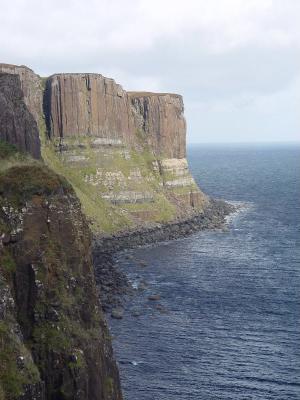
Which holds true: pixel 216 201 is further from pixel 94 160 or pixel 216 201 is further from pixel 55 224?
pixel 55 224

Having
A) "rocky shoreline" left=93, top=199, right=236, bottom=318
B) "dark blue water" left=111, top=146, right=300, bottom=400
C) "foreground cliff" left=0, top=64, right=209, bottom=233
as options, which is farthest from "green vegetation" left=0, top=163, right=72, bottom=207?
"foreground cliff" left=0, top=64, right=209, bottom=233

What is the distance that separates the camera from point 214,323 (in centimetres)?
6562

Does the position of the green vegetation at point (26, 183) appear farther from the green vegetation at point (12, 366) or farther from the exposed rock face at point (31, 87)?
the exposed rock face at point (31, 87)

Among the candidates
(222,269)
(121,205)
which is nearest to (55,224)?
(222,269)

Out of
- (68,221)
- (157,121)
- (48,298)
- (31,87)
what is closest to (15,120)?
(68,221)

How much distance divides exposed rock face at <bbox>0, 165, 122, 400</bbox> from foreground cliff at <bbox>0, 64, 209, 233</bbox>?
248 ft

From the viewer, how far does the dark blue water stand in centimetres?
5147

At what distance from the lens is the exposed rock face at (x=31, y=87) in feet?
424

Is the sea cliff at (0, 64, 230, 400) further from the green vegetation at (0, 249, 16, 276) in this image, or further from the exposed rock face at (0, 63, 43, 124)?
the exposed rock face at (0, 63, 43, 124)

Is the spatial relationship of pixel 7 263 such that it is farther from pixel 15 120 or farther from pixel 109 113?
pixel 109 113

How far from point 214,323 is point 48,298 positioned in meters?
33.8

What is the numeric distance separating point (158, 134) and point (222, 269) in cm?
6776

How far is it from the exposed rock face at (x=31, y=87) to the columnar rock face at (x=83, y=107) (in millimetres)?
2044

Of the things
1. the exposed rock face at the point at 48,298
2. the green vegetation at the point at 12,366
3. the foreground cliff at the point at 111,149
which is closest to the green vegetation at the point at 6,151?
the exposed rock face at the point at 48,298
